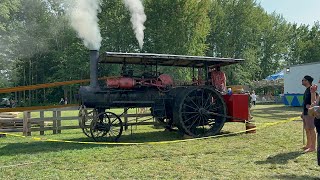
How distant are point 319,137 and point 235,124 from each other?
8631mm

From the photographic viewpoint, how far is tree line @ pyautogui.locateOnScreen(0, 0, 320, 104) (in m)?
35.8

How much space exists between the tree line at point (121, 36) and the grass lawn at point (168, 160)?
21.2 meters

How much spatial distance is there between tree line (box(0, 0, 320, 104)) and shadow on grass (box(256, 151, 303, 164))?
22.9 meters

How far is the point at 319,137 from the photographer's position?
5.89m

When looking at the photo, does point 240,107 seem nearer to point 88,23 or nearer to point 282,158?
point 282,158

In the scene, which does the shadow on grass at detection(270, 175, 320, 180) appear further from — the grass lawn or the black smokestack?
the black smokestack

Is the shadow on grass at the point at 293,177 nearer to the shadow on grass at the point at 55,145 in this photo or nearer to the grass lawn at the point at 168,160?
the grass lawn at the point at 168,160

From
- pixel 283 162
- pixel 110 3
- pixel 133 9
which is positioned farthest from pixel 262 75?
pixel 283 162

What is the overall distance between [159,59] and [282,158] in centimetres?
473

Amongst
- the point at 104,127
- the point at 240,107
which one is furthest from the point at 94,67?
the point at 240,107

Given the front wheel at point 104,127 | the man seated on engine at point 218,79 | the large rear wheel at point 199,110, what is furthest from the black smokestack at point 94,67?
the man seated on engine at point 218,79

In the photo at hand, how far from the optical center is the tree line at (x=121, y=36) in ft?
118

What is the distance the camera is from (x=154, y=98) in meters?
10.6

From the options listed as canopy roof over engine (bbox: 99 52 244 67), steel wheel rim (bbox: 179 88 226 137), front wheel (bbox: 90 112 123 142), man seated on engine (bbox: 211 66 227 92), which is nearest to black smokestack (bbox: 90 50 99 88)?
canopy roof over engine (bbox: 99 52 244 67)
